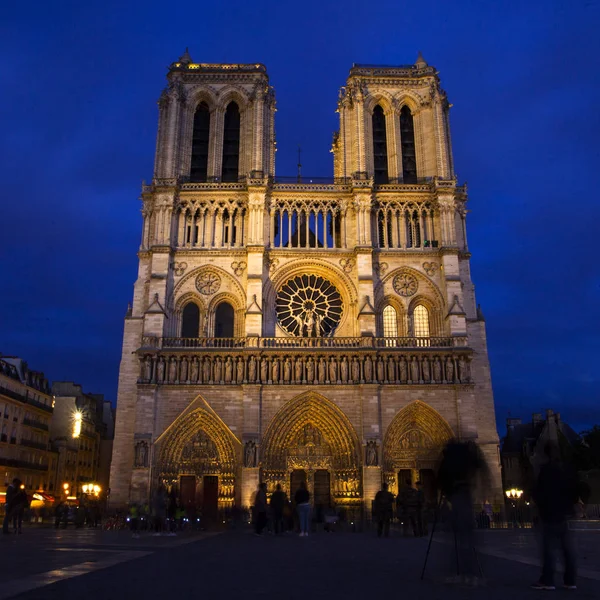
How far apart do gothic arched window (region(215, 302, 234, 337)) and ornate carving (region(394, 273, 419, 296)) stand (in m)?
8.23

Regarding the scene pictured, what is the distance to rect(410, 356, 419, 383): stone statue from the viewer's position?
2977cm

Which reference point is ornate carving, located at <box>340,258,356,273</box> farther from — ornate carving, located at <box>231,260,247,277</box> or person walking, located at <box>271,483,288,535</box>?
person walking, located at <box>271,483,288,535</box>

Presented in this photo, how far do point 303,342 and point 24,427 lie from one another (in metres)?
17.8

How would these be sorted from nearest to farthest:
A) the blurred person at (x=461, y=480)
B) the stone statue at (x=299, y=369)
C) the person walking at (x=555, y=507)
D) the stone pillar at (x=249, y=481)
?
the person walking at (x=555, y=507) → the blurred person at (x=461, y=480) → the stone pillar at (x=249, y=481) → the stone statue at (x=299, y=369)

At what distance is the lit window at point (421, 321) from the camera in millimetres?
32156

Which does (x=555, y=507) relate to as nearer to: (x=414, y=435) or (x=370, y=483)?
(x=370, y=483)

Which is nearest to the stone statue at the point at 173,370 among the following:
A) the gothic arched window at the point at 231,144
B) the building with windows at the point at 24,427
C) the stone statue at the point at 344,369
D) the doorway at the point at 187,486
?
the doorway at the point at 187,486

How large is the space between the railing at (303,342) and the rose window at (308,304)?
1.46 m

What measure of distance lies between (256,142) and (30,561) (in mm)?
27924

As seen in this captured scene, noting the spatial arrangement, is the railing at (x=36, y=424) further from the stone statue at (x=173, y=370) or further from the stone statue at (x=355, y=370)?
the stone statue at (x=355, y=370)

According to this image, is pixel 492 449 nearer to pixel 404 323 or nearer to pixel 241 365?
pixel 404 323

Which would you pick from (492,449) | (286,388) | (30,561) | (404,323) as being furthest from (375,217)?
(30,561)

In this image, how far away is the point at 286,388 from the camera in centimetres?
2950

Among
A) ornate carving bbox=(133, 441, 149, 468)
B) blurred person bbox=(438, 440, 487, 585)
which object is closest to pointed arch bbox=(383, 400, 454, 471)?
ornate carving bbox=(133, 441, 149, 468)
